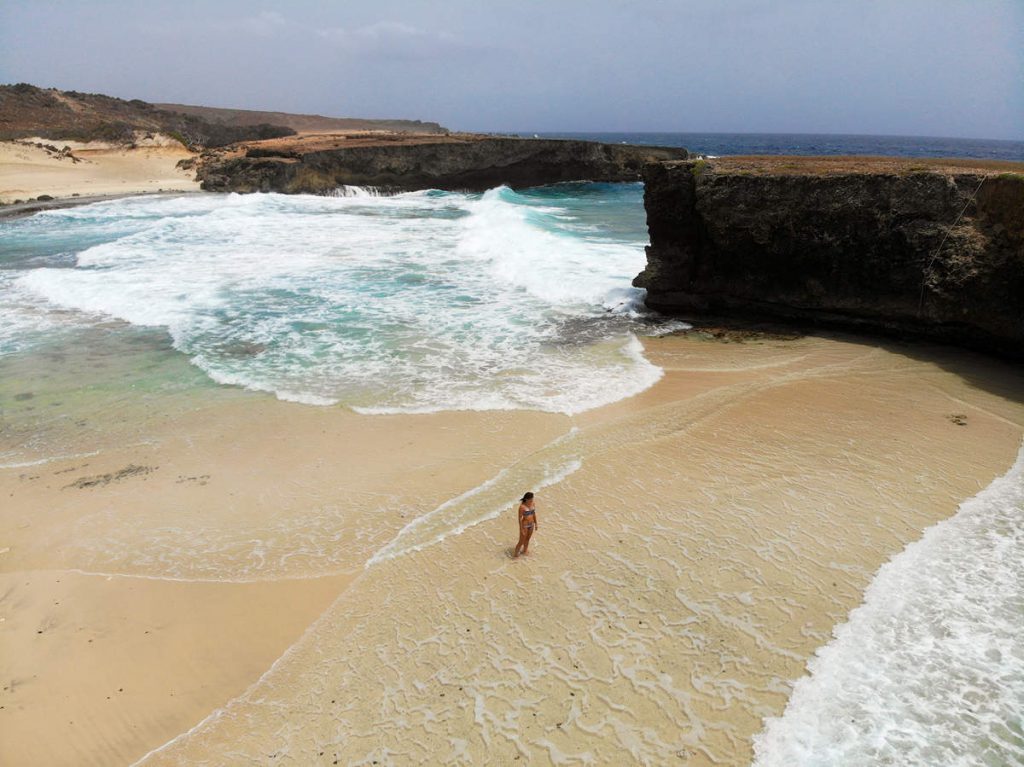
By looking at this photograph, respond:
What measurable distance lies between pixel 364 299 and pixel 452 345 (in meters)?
4.49

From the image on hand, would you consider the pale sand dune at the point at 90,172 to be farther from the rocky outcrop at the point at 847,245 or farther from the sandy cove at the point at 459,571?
the rocky outcrop at the point at 847,245

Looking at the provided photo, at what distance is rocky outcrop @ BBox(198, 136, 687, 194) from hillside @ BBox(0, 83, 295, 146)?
1276 centimetres

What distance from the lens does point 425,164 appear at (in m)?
46.2

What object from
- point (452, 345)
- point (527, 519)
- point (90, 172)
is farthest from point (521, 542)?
point (90, 172)

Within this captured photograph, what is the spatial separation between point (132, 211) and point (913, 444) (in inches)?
1412

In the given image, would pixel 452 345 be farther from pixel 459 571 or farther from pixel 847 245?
pixel 847 245

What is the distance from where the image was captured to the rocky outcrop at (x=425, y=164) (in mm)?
41188

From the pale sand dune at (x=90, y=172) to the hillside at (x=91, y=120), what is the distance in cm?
244

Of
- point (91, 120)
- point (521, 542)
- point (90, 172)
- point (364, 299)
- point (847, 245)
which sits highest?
→ point (91, 120)

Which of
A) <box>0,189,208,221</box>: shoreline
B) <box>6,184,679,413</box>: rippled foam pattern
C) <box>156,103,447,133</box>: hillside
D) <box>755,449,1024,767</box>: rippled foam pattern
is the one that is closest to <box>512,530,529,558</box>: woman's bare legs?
<box>755,449,1024,767</box>: rippled foam pattern

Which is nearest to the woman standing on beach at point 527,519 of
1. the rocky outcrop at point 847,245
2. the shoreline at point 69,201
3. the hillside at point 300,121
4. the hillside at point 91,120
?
the rocky outcrop at point 847,245

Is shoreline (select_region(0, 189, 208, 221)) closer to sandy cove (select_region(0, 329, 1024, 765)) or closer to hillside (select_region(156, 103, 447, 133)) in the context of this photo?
sandy cove (select_region(0, 329, 1024, 765))

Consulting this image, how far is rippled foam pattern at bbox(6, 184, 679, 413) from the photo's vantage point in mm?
11273

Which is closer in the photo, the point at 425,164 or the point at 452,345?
the point at 452,345
